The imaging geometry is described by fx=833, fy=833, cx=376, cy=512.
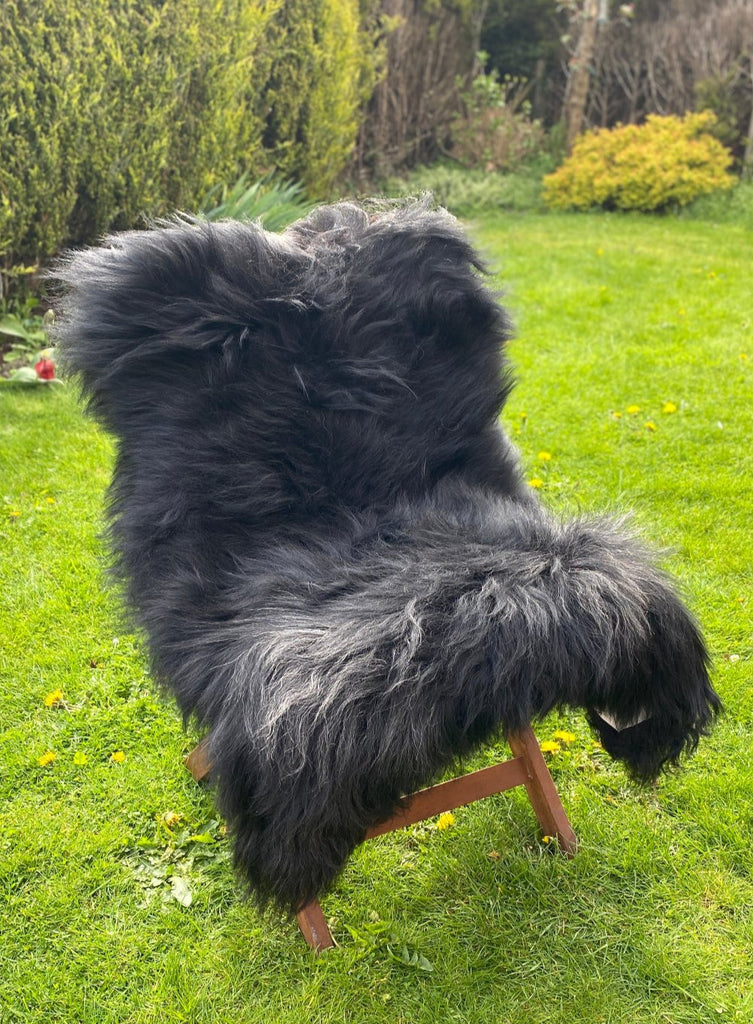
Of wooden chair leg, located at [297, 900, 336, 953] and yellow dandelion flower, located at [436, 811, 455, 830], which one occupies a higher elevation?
wooden chair leg, located at [297, 900, 336, 953]

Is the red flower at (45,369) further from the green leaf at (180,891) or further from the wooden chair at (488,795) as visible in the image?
the green leaf at (180,891)

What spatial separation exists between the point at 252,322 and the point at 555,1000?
1.65m

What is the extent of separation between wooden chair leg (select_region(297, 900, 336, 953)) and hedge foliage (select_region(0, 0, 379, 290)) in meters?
3.83

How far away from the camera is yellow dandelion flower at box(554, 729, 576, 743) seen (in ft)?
7.78

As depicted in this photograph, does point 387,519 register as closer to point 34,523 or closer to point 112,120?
point 34,523

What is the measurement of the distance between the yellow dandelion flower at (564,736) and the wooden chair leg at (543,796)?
1.05 ft

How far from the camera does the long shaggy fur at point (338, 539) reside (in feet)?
4.81

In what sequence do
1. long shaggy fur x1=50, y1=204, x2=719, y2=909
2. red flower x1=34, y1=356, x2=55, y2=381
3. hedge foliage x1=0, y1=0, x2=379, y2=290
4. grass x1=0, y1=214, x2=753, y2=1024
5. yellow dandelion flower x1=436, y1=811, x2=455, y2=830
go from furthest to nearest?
red flower x1=34, y1=356, x2=55, y2=381 < hedge foliage x1=0, y1=0, x2=379, y2=290 < yellow dandelion flower x1=436, y1=811, x2=455, y2=830 < grass x1=0, y1=214, x2=753, y2=1024 < long shaggy fur x1=50, y1=204, x2=719, y2=909

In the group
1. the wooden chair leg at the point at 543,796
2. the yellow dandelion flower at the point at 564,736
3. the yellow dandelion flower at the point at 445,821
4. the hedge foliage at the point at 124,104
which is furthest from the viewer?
the hedge foliage at the point at 124,104

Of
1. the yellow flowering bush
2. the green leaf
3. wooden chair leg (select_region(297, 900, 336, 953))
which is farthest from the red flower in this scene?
the yellow flowering bush

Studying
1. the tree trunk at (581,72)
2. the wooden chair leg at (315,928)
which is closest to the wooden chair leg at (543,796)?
the wooden chair leg at (315,928)

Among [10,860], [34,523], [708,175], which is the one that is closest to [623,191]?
[708,175]

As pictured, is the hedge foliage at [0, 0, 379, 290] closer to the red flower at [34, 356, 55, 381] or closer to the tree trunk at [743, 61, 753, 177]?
the red flower at [34, 356, 55, 381]

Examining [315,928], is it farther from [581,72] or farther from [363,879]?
[581,72]
